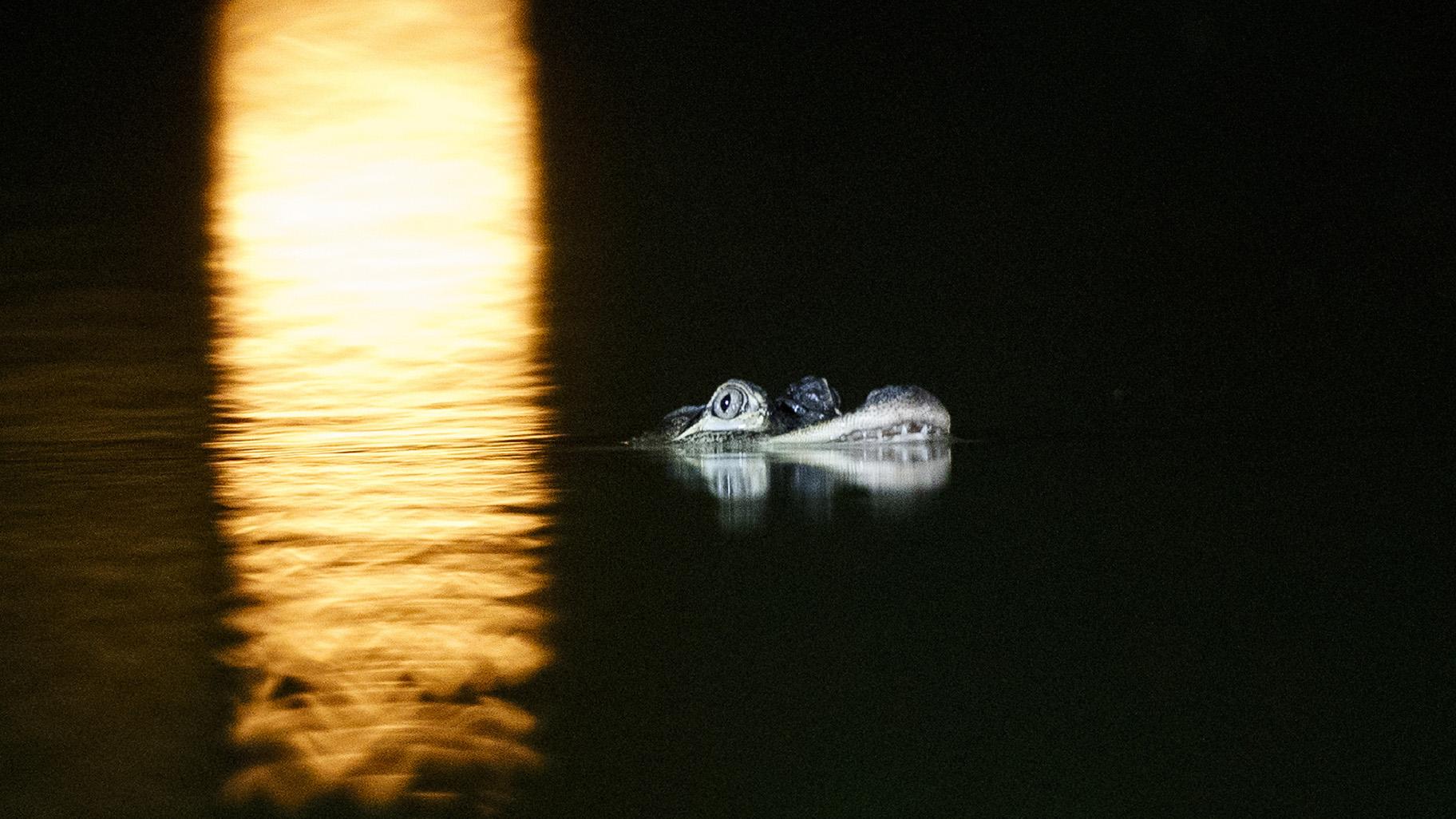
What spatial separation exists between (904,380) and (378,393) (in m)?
1.90

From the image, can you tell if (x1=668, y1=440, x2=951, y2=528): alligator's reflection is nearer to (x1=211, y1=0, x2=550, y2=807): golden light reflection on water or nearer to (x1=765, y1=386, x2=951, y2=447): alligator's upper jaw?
(x1=765, y1=386, x2=951, y2=447): alligator's upper jaw

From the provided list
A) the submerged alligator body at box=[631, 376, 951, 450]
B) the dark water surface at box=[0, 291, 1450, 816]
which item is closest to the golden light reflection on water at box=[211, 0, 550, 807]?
the dark water surface at box=[0, 291, 1450, 816]

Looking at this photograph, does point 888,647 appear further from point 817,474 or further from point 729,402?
point 729,402

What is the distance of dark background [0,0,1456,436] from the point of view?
5527mm

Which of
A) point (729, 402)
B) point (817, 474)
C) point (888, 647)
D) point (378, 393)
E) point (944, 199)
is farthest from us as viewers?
point (944, 199)

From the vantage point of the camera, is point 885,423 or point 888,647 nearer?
point 888,647

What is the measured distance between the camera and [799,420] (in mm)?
4012

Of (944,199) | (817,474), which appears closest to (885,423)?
(817,474)

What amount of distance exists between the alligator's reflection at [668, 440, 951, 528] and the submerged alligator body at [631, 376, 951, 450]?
0.16 feet

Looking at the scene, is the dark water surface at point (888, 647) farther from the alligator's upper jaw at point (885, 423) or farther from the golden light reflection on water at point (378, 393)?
the alligator's upper jaw at point (885, 423)

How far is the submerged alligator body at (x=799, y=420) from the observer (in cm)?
392

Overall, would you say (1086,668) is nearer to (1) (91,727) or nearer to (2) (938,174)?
(1) (91,727)

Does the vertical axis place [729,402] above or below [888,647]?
above

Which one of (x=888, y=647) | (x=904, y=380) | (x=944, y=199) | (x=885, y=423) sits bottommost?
(x=888, y=647)
